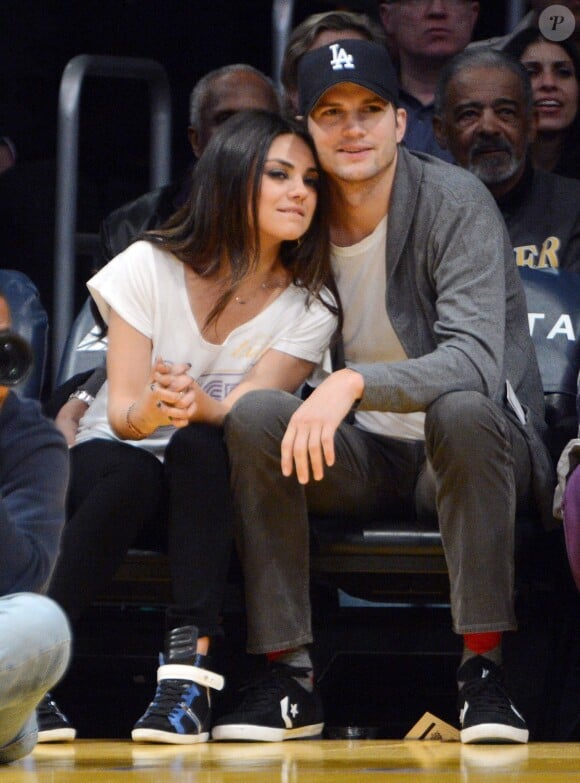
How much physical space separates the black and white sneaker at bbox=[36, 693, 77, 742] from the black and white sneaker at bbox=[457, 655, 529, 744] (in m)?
0.59

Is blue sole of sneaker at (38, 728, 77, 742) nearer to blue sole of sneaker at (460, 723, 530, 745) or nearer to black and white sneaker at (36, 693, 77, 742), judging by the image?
black and white sneaker at (36, 693, 77, 742)

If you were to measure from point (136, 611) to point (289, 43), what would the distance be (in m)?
1.30

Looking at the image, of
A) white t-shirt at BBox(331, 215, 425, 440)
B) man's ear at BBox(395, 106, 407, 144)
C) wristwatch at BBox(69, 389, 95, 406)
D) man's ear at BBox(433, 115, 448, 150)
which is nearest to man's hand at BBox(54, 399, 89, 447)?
wristwatch at BBox(69, 389, 95, 406)

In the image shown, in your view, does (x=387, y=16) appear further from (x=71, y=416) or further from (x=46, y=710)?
(x=46, y=710)

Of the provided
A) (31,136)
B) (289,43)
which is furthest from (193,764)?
(31,136)

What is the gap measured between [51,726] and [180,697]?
199 mm

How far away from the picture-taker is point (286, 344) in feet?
8.46

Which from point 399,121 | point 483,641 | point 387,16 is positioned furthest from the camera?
point 387,16

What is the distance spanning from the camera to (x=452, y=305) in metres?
2.49

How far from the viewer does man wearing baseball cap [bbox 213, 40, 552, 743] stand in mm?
2277

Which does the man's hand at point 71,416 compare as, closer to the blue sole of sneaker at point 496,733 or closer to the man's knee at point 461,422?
the man's knee at point 461,422

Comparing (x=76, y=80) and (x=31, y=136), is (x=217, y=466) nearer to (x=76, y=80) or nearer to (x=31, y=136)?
(x=76, y=80)

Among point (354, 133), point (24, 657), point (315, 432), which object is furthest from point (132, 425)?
point (24, 657)

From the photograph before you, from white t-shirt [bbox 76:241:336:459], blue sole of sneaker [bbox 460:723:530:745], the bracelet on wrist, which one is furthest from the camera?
white t-shirt [bbox 76:241:336:459]
